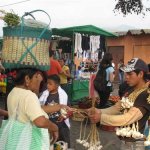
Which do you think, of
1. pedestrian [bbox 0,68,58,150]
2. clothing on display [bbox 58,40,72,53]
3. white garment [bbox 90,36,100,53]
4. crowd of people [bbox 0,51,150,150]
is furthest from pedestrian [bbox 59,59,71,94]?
pedestrian [bbox 0,68,58,150]

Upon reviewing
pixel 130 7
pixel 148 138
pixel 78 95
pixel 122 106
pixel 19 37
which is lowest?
pixel 78 95

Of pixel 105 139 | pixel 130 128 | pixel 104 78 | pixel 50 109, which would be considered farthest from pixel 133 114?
pixel 104 78

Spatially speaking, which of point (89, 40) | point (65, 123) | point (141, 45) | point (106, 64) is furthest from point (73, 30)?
point (141, 45)

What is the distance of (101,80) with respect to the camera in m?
9.35

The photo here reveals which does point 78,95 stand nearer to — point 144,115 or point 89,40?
point 89,40

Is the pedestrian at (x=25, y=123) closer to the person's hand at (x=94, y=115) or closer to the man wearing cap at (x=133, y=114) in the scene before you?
the person's hand at (x=94, y=115)

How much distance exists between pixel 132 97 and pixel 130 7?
13602 millimetres

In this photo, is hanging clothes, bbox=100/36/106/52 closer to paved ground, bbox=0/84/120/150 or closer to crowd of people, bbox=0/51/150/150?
paved ground, bbox=0/84/120/150

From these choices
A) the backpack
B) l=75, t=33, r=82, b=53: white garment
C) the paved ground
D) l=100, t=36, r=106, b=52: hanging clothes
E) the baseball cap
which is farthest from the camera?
l=100, t=36, r=106, b=52: hanging clothes

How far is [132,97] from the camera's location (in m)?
3.68

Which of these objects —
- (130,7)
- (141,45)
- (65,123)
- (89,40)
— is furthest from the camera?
(141,45)

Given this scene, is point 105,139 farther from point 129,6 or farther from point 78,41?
point 129,6

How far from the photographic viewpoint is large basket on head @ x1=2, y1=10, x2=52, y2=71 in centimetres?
380

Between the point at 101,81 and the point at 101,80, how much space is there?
1.8 inches
